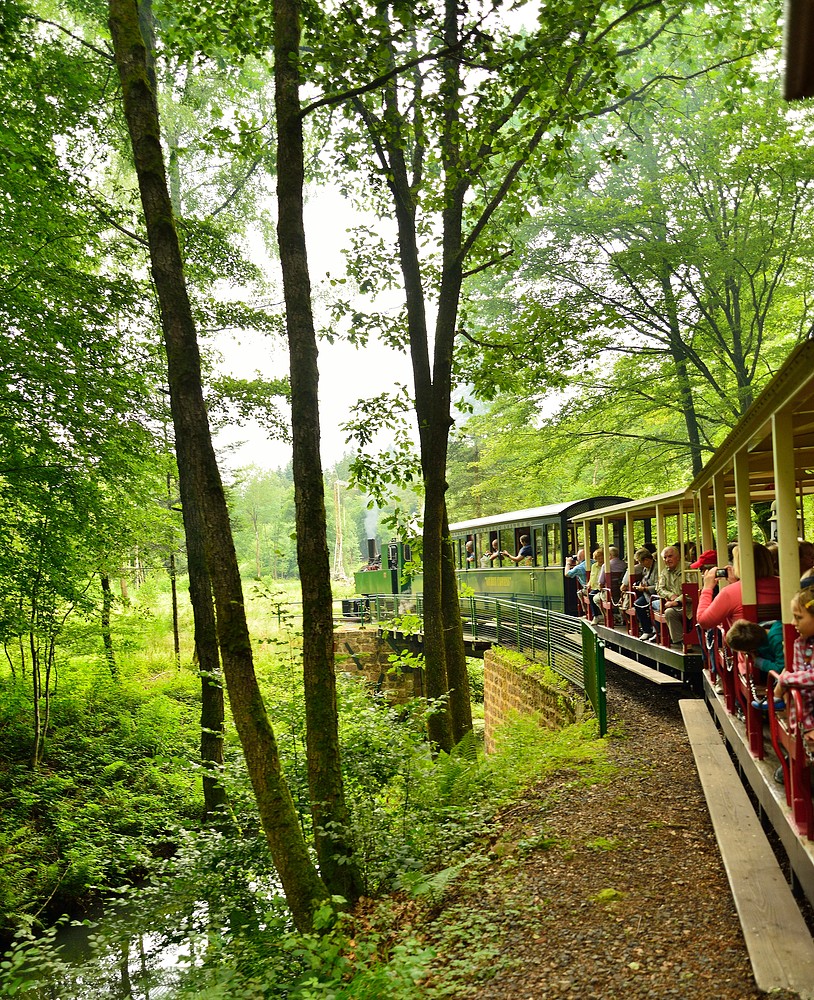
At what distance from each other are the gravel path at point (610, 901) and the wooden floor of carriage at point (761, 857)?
14 cm

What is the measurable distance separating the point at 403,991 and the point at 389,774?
10.2ft

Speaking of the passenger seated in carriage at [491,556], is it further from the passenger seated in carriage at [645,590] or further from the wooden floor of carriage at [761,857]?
the wooden floor of carriage at [761,857]

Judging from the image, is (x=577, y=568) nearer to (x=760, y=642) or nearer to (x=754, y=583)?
(x=754, y=583)

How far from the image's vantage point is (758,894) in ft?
14.6

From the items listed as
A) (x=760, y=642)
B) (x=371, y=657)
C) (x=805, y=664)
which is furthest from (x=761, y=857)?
(x=371, y=657)

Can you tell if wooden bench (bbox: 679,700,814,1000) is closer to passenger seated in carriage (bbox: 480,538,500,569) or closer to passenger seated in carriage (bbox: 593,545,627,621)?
passenger seated in carriage (bbox: 593,545,627,621)

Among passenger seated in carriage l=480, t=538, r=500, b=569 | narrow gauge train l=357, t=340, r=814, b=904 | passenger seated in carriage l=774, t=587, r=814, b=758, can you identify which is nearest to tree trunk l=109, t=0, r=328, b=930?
narrow gauge train l=357, t=340, r=814, b=904

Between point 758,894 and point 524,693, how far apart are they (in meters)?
8.81

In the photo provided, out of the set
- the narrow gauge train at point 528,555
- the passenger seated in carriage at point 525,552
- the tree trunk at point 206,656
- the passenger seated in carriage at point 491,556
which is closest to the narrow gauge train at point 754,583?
the narrow gauge train at point 528,555

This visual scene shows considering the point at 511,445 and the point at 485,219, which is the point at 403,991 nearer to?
the point at 485,219

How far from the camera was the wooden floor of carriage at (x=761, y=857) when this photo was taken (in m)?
3.79

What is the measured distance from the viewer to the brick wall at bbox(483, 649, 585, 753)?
10.9m

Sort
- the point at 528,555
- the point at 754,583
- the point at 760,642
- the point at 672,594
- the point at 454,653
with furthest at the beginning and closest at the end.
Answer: the point at 528,555 → the point at 672,594 → the point at 454,653 → the point at 754,583 → the point at 760,642

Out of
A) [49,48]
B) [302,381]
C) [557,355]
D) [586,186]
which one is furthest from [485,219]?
[586,186]
